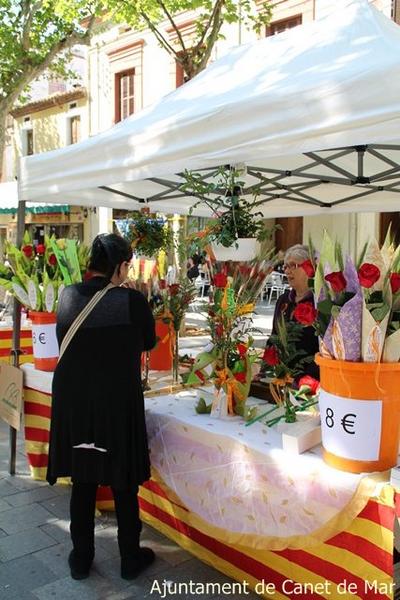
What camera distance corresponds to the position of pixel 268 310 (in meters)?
12.5

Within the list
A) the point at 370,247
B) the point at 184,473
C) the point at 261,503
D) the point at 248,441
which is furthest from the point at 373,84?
the point at 184,473

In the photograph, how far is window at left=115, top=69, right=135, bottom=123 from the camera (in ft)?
54.6

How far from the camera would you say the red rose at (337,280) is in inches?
76.4

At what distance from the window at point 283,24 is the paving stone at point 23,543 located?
1195 centimetres

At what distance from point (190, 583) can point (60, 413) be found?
36.7 inches

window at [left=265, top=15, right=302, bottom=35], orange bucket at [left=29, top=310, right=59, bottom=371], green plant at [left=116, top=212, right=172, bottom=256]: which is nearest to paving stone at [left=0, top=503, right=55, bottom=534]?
orange bucket at [left=29, top=310, right=59, bottom=371]

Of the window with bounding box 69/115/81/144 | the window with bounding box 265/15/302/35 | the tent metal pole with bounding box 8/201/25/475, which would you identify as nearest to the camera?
the tent metal pole with bounding box 8/201/25/475

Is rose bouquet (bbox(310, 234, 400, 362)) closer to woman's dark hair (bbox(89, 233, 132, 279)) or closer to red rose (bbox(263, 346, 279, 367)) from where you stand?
red rose (bbox(263, 346, 279, 367))

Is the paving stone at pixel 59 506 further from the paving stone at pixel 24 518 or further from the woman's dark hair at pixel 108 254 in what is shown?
the woman's dark hair at pixel 108 254

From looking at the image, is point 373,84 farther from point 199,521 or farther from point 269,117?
point 199,521

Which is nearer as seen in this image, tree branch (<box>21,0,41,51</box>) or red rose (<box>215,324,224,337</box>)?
red rose (<box>215,324,224,337</box>)

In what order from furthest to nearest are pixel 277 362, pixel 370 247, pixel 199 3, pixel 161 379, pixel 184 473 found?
pixel 199 3 < pixel 161 379 < pixel 184 473 < pixel 277 362 < pixel 370 247

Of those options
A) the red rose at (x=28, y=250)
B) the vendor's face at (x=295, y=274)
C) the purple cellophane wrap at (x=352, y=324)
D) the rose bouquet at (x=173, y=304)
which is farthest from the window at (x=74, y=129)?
the purple cellophane wrap at (x=352, y=324)

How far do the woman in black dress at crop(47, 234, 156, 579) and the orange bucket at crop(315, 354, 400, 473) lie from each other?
842 millimetres
